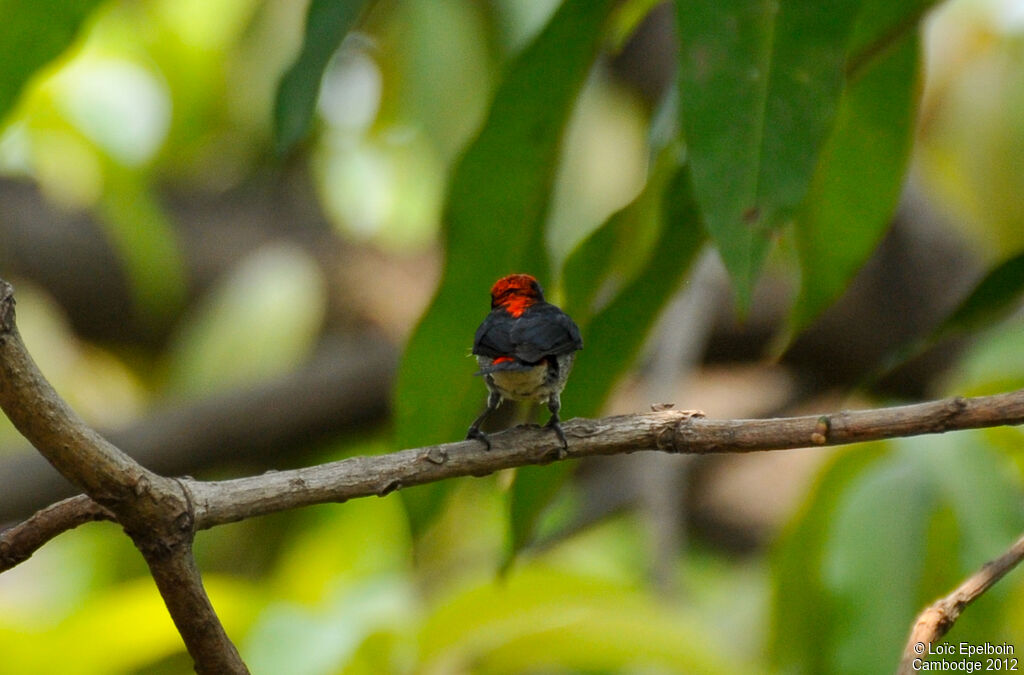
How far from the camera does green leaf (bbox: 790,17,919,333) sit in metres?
1.53

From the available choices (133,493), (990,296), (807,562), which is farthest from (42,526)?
(807,562)

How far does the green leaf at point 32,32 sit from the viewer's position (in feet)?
4.82

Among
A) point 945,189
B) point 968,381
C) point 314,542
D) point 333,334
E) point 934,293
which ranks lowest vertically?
point 968,381

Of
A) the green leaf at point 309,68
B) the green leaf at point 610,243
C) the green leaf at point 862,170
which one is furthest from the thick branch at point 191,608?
the green leaf at point 862,170

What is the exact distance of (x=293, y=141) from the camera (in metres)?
1.38

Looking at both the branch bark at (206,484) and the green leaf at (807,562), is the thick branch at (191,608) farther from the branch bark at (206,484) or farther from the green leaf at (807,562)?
the green leaf at (807,562)

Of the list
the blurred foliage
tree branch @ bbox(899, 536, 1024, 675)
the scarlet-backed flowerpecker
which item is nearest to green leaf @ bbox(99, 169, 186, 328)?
the blurred foliage

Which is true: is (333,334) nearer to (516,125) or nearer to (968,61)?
(968,61)

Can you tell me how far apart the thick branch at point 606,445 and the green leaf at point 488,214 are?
0.49m

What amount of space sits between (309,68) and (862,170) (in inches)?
30.9

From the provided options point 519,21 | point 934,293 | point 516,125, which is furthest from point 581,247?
point 934,293

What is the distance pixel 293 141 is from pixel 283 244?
3.28 metres

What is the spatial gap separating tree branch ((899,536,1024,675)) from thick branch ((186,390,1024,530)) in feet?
0.37

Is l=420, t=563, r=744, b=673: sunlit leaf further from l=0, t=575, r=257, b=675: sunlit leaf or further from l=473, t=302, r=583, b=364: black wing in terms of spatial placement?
l=473, t=302, r=583, b=364: black wing
